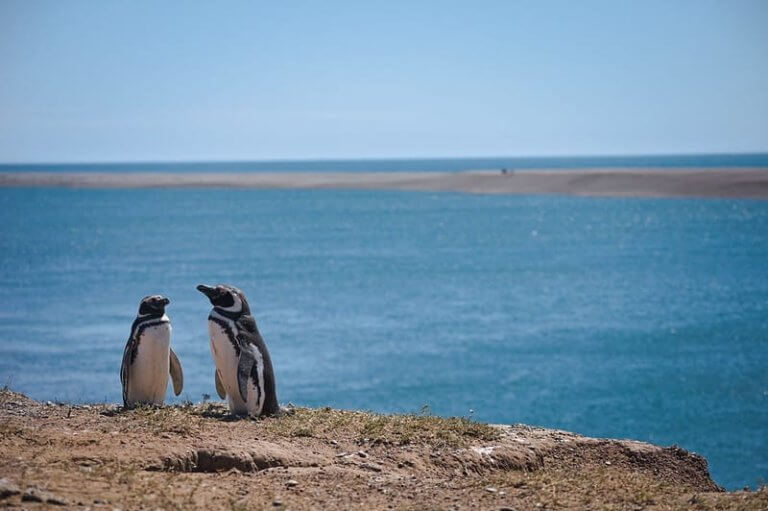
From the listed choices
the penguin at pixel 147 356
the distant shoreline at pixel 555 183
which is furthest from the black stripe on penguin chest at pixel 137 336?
the distant shoreline at pixel 555 183

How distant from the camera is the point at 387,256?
2007 inches

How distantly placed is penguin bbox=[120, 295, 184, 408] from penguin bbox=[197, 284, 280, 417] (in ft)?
1.79

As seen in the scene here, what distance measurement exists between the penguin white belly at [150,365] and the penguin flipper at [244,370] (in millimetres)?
852

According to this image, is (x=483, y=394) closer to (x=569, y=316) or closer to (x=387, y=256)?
(x=569, y=316)

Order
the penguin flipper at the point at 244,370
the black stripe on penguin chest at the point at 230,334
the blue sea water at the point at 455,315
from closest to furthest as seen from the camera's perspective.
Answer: the penguin flipper at the point at 244,370, the black stripe on penguin chest at the point at 230,334, the blue sea water at the point at 455,315

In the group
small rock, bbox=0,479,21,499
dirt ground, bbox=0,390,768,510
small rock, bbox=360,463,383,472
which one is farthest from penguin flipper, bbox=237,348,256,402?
small rock, bbox=0,479,21,499

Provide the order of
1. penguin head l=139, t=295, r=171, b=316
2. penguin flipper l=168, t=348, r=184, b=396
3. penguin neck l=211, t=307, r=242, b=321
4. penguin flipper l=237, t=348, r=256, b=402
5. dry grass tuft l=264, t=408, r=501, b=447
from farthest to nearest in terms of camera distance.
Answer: penguin flipper l=168, t=348, r=184, b=396, penguin head l=139, t=295, r=171, b=316, penguin neck l=211, t=307, r=242, b=321, penguin flipper l=237, t=348, r=256, b=402, dry grass tuft l=264, t=408, r=501, b=447

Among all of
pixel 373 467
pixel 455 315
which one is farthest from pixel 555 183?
pixel 373 467

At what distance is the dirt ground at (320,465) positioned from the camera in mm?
6762

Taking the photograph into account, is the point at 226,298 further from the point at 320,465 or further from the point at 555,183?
the point at 555,183

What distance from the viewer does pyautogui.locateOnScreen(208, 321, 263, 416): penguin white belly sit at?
945 cm

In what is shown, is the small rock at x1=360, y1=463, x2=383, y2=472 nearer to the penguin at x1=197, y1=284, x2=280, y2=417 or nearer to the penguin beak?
the penguin at x1=197, y1=284, x2=280, y2=417

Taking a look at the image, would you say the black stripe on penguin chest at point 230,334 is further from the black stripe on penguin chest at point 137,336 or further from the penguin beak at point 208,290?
the black stripe on penguin chest at point 137,336

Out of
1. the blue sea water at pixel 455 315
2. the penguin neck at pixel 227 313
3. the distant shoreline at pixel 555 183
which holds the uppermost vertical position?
the penguin neck at pixel 227 313
